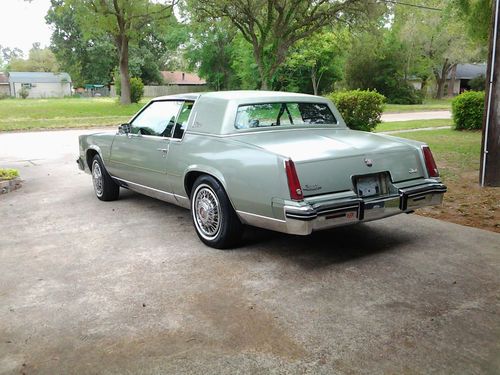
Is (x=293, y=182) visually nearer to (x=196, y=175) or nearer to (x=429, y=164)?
(x=196, y=175)

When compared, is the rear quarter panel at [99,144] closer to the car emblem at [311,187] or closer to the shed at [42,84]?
the car emblem at [311,187]

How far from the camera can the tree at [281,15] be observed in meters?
22.2

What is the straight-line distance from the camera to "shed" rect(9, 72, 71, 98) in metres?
89.1

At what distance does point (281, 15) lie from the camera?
23.0 meters

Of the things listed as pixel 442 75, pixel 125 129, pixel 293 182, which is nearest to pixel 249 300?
pixel 293 182

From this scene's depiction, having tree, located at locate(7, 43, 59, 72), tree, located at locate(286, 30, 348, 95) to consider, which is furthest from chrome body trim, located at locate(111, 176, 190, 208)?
tree, located at locate(7, 43, 59, 72)

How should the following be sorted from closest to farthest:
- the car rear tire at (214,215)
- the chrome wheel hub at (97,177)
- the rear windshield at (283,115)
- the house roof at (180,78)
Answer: the car rear tire at (214,215), the rear windshield at (283,115), the chrome wheel hub at (97,177), the house roof at (180,78)

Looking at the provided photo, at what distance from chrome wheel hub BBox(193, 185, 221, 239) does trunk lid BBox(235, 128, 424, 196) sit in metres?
0.65

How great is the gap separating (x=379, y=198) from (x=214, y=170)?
1.58 meters

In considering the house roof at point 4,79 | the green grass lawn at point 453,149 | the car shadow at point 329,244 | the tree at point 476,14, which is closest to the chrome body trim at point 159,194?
the car shadow at point 329,244

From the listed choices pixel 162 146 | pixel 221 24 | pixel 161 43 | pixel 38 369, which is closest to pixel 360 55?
pixel 221 24

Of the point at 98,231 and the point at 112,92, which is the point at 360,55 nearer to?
the point at 98,231

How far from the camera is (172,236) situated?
5.46m

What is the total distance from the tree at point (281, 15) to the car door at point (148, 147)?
1659cm
